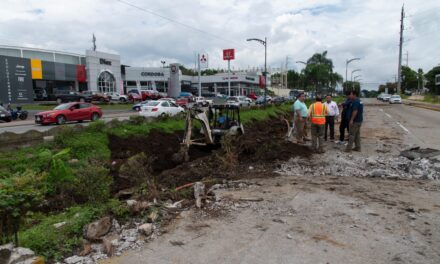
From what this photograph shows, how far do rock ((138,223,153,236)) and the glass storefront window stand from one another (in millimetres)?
59192

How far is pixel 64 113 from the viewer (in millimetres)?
22922

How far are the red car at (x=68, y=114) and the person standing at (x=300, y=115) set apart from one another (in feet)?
52.3

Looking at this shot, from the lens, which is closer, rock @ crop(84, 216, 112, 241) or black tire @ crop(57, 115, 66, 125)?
rock @ crop(84, 216, 112, 241)

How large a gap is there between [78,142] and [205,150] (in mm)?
4582

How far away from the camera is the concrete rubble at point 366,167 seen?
28.6ft

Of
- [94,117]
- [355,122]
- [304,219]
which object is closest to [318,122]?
[355,122]

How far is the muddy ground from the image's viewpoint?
444 cm

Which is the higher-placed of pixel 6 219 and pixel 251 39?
pixel 251 39

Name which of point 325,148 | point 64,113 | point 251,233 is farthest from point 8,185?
point 64,113

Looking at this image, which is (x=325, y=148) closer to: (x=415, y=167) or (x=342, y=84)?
(x=415, y=167)

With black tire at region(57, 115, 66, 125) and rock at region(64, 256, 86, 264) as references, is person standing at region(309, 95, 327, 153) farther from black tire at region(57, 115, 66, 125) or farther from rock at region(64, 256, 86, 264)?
black tire at region(57, 115, 66, 125)

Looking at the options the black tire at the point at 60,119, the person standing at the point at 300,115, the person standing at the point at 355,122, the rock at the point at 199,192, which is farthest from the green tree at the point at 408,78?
the rock at the point at 199,192

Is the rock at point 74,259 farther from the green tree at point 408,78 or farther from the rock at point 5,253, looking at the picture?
the green tree at point 408,78

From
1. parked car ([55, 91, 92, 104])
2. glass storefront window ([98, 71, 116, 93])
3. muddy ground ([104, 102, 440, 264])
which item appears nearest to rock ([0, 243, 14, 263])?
muddy ground ([104, 102, 440, 264])
